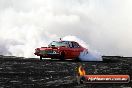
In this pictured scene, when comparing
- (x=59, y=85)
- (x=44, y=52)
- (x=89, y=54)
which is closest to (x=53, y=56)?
(x=44, y=52)

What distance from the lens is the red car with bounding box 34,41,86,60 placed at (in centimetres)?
3109

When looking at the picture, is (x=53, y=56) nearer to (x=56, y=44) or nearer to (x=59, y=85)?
(x=56, y=44)

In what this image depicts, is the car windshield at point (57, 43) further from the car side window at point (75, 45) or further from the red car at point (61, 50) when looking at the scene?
the car side window at point (75, 45)

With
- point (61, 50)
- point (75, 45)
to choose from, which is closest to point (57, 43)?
point (61, 50)

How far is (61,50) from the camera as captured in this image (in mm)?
31391

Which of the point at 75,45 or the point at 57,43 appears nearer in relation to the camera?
the point at 57,43

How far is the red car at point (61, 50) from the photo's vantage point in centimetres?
3109

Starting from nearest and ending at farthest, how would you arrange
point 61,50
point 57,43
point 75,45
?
point 61,50 < point 57,43 < point 75,45

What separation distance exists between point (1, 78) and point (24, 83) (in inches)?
79.2

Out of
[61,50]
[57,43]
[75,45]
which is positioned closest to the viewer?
[61,50]

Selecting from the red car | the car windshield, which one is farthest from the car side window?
the car windshield

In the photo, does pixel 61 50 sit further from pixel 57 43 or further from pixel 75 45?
pixel 75 45

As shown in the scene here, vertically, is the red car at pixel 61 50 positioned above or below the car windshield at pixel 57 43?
below

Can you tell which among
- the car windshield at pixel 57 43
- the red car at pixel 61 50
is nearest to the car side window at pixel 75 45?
the red car at pixel 61 50
